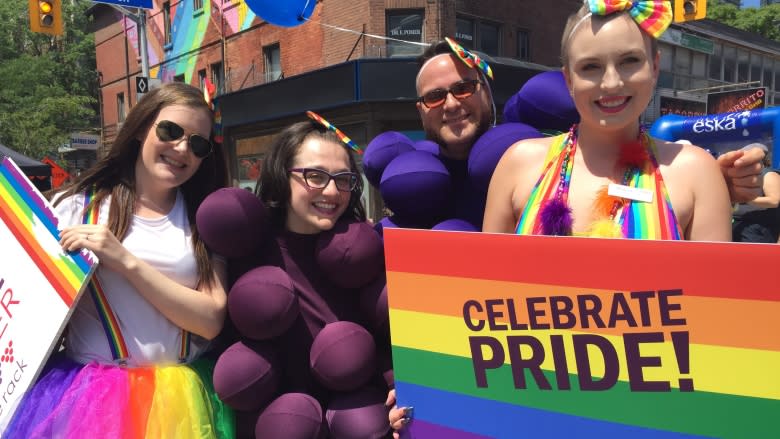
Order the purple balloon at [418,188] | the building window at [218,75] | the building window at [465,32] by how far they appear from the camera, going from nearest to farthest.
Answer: the purple balloon at [418,188] → the building window at [465,32] → the building window at [218,75]

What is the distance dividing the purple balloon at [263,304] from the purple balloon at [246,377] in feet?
0.19

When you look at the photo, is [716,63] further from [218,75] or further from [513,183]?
[513,183]

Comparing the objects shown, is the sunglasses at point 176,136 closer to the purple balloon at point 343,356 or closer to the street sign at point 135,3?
the purple balloon at point 343,356

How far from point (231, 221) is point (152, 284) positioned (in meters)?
0.30

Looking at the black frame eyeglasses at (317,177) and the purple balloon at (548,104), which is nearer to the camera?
the black frame eyeglasses at (317,177)

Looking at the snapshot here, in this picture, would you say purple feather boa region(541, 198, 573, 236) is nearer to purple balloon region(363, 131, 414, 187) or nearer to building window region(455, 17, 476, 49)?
purple balloon region(363, 131, 414, 187)

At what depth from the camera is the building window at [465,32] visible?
11906 mm

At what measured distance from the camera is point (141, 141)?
1.96 meters

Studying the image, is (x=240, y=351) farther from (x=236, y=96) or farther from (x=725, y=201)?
(x=236, y=96)

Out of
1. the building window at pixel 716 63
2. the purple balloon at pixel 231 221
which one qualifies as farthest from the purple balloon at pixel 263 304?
the building window at pixel 716 63

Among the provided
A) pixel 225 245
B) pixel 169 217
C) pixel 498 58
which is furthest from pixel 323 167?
pixel 498 58

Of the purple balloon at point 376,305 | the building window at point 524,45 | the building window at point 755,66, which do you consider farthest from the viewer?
the building window at point 755,66

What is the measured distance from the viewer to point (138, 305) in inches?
70.6

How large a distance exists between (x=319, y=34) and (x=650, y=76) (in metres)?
11.9
